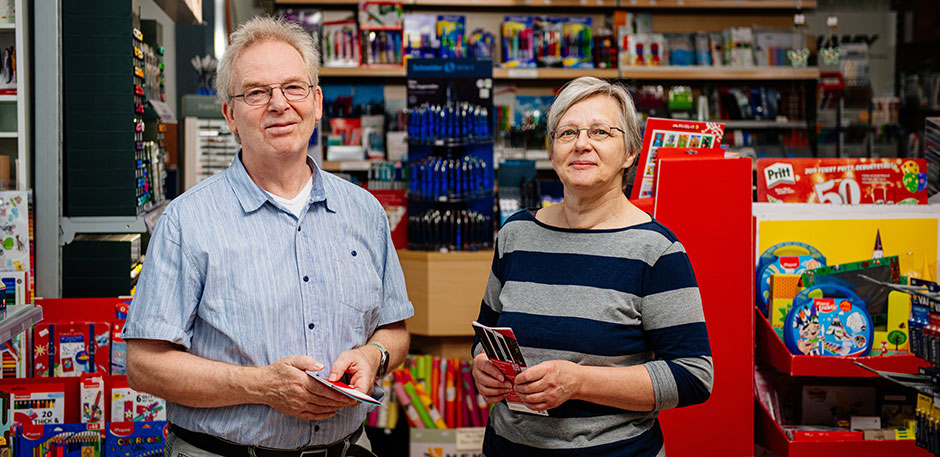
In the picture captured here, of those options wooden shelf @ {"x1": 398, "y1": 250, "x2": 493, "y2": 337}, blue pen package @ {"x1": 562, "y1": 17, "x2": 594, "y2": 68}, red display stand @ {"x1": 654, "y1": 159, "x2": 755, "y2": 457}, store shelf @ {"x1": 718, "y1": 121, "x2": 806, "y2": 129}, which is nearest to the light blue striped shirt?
red display stand @ {"x1": 654, "y1": 159, "x2": 755, "y2": 457}

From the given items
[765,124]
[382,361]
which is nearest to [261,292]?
[382,361]

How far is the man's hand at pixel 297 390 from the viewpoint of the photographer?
156 centimetres

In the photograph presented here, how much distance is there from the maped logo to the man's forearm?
6.34 feet

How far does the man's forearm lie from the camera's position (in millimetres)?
1592

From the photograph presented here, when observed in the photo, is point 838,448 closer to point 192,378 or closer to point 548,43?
point 192,378

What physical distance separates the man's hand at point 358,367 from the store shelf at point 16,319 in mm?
877

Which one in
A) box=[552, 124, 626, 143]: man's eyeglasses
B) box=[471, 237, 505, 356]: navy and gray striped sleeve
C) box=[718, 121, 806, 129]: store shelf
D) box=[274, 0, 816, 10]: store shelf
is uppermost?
box=[274, 0, 816, 10]: store shelf

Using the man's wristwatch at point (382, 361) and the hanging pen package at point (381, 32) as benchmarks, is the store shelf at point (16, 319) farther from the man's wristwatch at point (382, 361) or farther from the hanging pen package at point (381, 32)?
the hanging pen package at point (381, 32)

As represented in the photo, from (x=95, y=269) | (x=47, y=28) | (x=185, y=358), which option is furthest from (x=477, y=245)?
(x=185, y=358)

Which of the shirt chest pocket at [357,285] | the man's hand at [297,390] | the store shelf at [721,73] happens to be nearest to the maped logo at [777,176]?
the shirt chest pocket at [357,285]

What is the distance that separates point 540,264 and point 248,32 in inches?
32.4

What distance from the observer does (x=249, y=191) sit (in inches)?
67.9

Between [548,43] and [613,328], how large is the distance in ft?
16.7

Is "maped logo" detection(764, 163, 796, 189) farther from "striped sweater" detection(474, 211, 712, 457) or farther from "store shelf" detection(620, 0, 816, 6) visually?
"store shelf" detection(620, 0, 816, 6)
